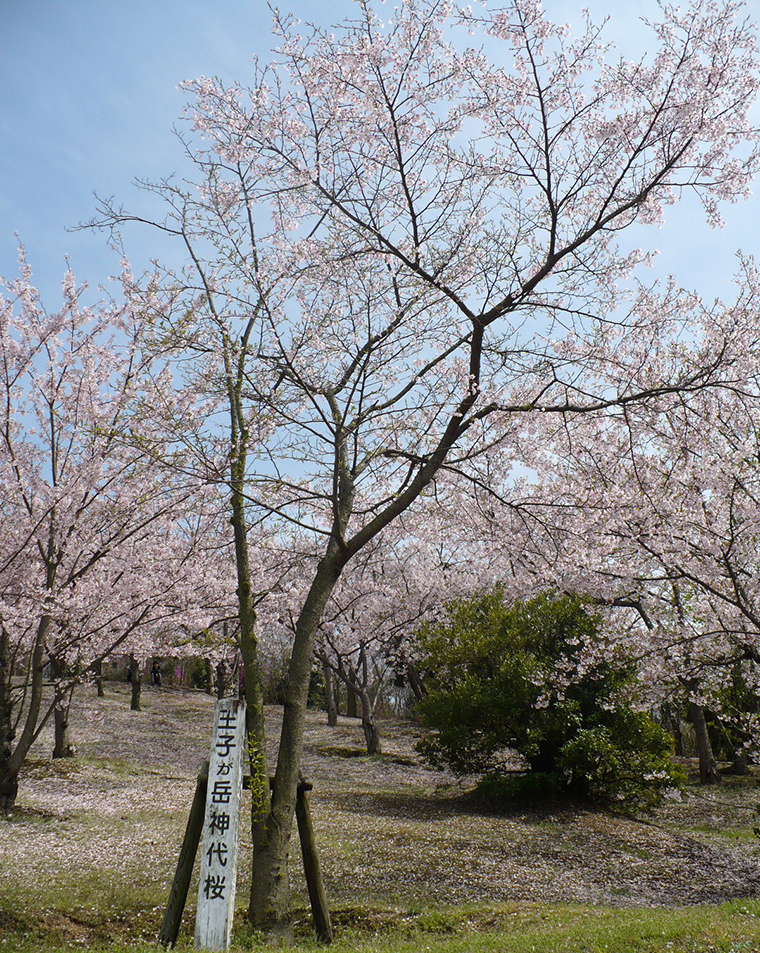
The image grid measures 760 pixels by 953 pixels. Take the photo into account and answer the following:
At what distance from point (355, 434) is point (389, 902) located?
5.13 m

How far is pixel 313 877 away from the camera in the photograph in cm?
638

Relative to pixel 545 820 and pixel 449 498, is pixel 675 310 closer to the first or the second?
pixel 449 498

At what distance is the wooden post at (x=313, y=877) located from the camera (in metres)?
6.25

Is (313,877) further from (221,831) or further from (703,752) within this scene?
(703,752)

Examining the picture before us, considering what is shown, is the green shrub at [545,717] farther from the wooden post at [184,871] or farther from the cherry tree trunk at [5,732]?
the cherry tree trunk at [5,732]

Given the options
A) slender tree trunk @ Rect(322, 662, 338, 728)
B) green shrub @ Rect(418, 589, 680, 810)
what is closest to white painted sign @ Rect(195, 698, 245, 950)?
green shrub @ Rect(418, 589, 680, 810)

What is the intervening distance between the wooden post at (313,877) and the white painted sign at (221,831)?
2.87 ft

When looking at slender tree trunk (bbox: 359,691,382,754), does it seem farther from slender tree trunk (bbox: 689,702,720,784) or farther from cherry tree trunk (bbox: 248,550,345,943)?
cherry tree trunk (bbox: 248,550,345,943)

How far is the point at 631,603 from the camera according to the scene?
12.9 metres

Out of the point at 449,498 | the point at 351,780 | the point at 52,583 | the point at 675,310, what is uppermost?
the point at 675,310

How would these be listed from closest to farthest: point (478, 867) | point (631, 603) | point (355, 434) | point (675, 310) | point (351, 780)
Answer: point (355, 434), point (675, 310), point (478, 867), point (631, 603), point (351, 780)

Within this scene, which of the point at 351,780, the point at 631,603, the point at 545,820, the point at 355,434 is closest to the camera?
the point at 355,434

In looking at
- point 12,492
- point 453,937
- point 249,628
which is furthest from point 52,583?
point 453,937

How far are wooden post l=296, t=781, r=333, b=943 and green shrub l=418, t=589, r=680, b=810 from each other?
610cm
